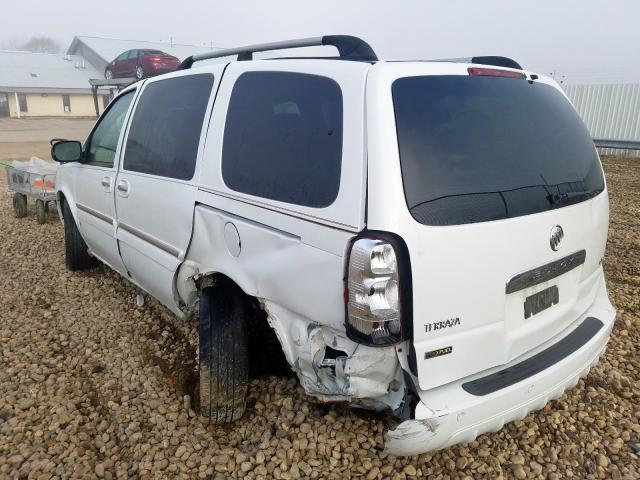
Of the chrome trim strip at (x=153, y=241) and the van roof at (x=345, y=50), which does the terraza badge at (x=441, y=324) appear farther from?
the chrome trim strip at (x=153, y=241)

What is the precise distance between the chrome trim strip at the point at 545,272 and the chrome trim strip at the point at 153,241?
6.09 feet

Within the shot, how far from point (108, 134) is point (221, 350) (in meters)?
2.42

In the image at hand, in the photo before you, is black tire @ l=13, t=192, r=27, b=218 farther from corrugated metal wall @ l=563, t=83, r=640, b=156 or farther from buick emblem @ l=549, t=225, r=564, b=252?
corrugated metal wall @ l=563, t=83, r=640, b=156

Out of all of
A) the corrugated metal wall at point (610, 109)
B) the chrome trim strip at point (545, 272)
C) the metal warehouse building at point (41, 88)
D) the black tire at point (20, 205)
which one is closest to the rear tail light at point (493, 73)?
the chrome trim strip at point (545, 272)

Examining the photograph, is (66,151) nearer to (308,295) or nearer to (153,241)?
(153,241)

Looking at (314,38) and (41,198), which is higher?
(314,38)

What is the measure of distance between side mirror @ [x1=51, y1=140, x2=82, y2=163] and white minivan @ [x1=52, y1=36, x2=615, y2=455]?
1.91m

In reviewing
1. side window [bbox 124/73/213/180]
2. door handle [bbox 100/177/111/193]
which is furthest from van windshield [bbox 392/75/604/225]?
door handle [bbox 100/177/111/193]

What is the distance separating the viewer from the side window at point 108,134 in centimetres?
398

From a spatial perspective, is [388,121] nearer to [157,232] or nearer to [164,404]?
[157,232]

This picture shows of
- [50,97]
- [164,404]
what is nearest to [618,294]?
[164,404]

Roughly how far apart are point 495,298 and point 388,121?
2.78 ft

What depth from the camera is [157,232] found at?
10.5 ft

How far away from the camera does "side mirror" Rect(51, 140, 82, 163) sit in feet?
14.1
